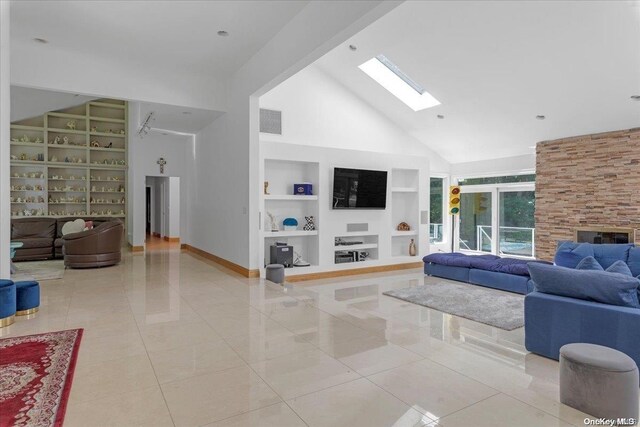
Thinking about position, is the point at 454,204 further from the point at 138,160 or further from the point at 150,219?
the point at 150,219

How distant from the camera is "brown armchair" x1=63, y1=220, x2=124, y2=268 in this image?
7.06m

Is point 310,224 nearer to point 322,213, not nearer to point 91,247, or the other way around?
point 322,213

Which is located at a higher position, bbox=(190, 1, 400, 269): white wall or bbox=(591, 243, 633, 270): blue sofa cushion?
bbox=(190, 1, 400, 269): white wall

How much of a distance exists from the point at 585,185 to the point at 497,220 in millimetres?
2427

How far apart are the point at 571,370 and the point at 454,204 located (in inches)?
302

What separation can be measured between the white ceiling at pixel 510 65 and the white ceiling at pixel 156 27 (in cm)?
217

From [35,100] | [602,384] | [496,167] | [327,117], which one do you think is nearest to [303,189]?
[327,117]

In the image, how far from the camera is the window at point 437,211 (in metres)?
10.7

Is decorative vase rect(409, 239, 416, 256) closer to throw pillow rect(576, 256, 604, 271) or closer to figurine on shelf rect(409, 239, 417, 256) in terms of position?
figurine on shelf rect(409, 239, 417, 256)

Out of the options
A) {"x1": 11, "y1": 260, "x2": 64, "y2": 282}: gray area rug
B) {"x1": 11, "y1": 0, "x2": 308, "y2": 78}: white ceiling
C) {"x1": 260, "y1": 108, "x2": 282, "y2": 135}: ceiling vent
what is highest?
{"x1": 11, "y1": 0, "x2": 308, "y2": 78}: white ceiling

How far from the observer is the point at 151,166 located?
1004 cm

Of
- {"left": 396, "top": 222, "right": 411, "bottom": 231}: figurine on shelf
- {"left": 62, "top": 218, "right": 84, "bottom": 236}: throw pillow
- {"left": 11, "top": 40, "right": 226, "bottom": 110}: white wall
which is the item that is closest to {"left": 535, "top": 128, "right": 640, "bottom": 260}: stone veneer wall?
{"left": 396, "top": 222, "right": 411, "bottom": 231}: figurine on shelf

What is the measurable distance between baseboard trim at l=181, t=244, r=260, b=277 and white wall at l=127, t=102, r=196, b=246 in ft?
2.87

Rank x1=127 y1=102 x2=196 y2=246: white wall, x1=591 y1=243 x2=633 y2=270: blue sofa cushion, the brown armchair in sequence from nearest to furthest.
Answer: x1=591 y1=243 x2=633 y2=270: blue sofa cushion < the brown armchair < x1=127 y1=102 x2=196 y2=246: white wall
